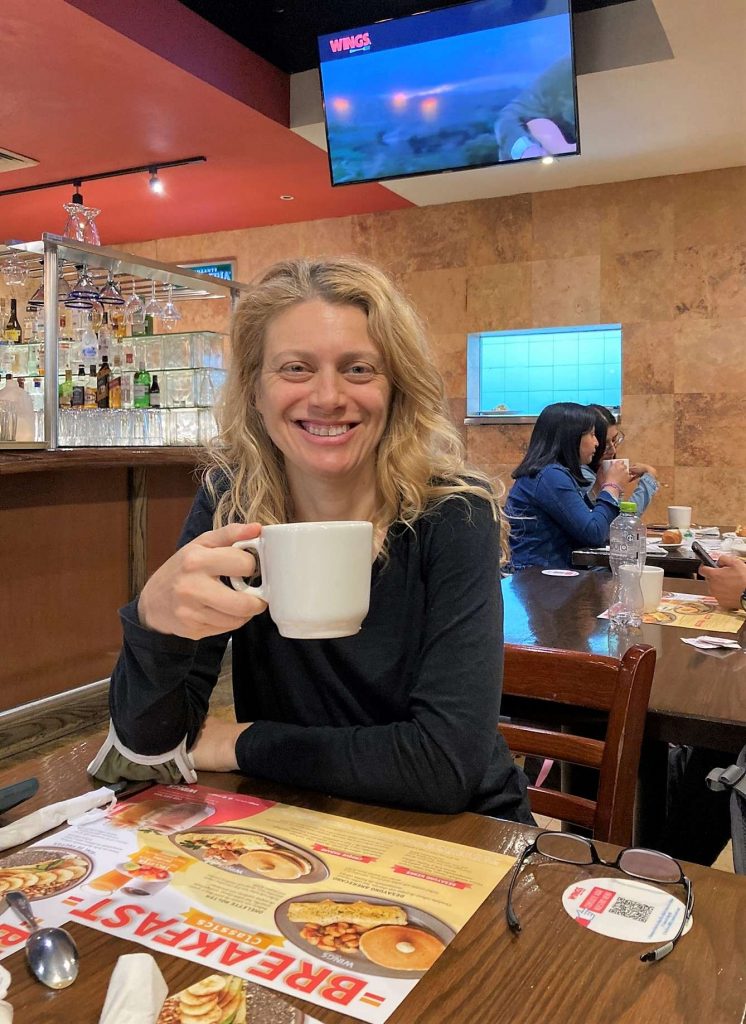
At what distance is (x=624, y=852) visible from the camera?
2.50 feet

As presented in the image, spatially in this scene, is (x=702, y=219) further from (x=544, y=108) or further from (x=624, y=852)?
(x=624, y=852)

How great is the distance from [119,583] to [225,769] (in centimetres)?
250

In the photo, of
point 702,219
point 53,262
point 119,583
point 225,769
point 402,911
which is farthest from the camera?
point 702,219

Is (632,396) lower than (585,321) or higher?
lower

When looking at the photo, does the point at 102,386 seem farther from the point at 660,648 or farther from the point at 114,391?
the point at 660,648

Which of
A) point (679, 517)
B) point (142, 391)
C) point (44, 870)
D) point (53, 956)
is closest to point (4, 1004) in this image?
point (53, 956)

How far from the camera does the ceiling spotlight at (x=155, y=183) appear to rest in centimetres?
516

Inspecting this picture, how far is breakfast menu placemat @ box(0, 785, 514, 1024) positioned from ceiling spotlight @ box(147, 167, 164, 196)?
4.96 m

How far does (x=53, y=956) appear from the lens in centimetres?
60

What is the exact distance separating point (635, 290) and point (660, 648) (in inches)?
170

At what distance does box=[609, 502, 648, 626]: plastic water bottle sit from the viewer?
1.97m

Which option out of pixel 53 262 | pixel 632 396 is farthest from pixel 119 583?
pixel 632 396

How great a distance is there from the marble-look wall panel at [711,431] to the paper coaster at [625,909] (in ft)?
16.8

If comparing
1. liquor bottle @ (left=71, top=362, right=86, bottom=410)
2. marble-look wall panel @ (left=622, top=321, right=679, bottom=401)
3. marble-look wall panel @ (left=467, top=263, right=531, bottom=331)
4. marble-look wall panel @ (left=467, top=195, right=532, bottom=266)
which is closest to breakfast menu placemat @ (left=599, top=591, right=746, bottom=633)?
liquor bottle @ (left=71, top=362, right=86, bottom=410)
